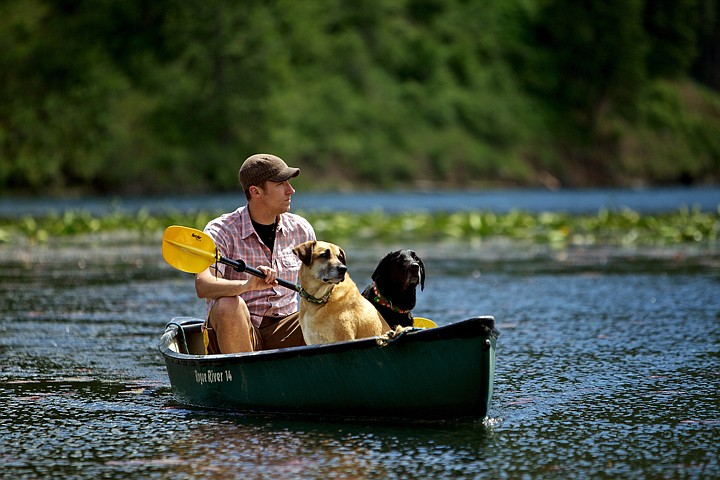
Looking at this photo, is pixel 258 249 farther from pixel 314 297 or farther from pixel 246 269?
pixel 314 297

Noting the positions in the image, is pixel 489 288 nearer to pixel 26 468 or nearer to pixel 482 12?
pixel 26 468

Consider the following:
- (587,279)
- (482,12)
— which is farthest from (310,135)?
(587,279)

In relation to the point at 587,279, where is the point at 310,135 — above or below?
above

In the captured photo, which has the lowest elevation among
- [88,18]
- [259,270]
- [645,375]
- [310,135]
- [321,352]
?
[645,375]

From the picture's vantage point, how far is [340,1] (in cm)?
8494

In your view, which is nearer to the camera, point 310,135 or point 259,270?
point 259,270

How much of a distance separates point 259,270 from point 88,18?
6984 centimetres

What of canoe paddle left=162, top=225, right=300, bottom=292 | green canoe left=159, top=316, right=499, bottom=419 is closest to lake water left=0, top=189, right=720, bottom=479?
green canoe left=159, top=316, right=499, bottom=419

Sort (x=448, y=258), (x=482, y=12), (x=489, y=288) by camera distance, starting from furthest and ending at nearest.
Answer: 1. (x=482, y=12)
2. (x=448, y=258)
3. (x=489, y=288)

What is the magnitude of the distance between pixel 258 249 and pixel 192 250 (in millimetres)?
517

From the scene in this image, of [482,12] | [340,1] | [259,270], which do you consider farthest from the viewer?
[482,12]

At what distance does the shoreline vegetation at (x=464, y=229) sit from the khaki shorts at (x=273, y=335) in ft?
54.3

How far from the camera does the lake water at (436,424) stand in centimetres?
638

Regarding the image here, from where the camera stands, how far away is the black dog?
766cm
